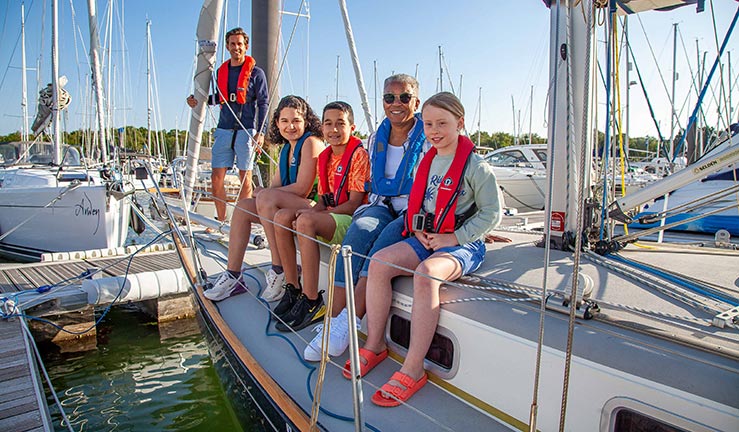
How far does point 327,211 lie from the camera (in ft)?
9.41

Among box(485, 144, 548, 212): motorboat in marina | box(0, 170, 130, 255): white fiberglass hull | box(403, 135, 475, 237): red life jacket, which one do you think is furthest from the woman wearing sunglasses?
box(0, 170, 130, 255): white fiberglass hull

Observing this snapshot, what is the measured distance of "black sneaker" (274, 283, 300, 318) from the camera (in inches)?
112

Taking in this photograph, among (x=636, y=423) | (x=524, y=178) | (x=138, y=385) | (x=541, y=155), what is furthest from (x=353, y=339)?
(x=541, y=155)

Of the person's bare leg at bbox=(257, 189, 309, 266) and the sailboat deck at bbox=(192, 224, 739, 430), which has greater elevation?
the person's bare leg at bbox=(257, 189, 309, 266)

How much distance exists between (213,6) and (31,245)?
7828 mm

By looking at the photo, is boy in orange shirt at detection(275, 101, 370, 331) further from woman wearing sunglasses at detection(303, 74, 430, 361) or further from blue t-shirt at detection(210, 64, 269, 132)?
blue t-shirt at detection(210, 64, 269, 132)

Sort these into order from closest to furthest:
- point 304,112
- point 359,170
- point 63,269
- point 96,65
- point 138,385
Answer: point 359,170
point 304,112
point 138,385
point 63,269
point 96,65

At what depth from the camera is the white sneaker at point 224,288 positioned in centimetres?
334

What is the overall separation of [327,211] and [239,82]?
2.61 m

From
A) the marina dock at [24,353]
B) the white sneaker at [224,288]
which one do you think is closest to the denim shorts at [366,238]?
the white sneaker at [224,288]

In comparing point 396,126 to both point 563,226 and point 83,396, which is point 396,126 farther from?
point 83,396

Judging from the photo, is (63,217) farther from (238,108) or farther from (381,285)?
(381,285)

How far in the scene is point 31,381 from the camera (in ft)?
11.0

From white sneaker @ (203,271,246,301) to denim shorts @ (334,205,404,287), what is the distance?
121cm
